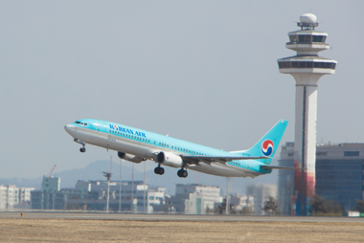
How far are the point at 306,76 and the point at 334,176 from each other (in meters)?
28.1

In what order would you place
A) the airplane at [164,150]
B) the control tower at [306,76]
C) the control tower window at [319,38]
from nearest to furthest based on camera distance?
1. the airplane at [164,150]
2. the control tower at [306,76]
3. the control tower window at [319,38]

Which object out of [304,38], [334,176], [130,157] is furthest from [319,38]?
[130,157]

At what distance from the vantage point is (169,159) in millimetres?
64688

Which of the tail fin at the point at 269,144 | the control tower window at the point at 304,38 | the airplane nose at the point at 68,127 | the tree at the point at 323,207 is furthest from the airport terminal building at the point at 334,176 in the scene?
the airplane nose at the point at 68,127

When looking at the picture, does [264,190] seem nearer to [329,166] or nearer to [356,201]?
[356,201]

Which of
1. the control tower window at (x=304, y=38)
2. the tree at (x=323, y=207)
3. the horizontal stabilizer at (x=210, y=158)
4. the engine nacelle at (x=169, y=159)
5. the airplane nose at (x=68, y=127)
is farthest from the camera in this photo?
the control tower window at (x=304, y=38)

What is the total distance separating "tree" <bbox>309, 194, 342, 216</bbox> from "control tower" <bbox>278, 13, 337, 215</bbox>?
39.5 meters

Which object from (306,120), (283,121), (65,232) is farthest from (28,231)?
(306,120)

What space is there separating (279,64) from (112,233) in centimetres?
11740

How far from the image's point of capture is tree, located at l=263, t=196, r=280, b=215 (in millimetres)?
99312

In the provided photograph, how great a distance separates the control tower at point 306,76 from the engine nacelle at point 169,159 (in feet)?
279

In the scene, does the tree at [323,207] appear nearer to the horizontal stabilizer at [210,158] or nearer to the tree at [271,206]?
the tree at [271,206]

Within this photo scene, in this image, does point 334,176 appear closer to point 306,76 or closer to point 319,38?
point 306,76

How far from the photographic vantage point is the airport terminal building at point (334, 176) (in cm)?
10612
